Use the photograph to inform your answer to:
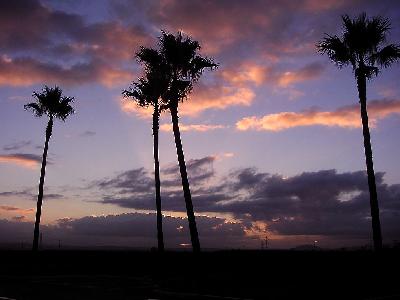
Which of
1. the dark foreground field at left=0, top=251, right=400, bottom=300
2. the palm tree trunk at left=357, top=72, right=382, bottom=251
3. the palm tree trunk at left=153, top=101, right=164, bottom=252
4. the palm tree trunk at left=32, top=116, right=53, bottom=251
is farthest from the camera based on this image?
the palm tree trunk at left=32, top=116, right=53, bottom=251

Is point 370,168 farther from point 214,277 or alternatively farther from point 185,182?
point 185,182

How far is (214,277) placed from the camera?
21.0 meters

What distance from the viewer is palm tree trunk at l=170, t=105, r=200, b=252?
27672 millimetres

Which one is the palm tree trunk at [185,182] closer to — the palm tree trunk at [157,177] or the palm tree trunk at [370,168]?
the palm tree trunk at [157,177]

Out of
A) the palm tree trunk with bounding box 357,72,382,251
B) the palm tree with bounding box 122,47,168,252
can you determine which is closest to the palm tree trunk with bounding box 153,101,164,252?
the palm tree with bounding box 122,47,168,252

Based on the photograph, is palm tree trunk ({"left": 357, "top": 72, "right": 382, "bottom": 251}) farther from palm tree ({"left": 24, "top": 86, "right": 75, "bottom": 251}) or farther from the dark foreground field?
palm tree ({"left": 24, "top": 86, "right": 75, "bottom": 251})

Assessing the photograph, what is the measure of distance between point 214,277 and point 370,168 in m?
9.25

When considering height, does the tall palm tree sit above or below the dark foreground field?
above

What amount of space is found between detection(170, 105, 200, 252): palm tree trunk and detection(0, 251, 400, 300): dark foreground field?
108 centimetres

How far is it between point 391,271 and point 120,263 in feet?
50.3

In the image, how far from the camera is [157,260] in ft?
92.7

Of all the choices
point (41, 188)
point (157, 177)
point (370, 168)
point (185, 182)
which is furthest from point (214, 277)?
point (41, 188)

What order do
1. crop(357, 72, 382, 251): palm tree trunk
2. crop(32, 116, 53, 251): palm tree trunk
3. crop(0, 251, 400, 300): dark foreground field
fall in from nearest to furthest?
1. crop(0, 251, 400, 300): dark foreground field
2. crop(357, 72, 382, 251): palm tree trunk
3. crop(32, 116, 53, 251): palm tree trunk

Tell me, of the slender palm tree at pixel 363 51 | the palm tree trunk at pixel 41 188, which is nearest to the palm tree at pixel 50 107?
the palm tree trunk at pixel 41 188
